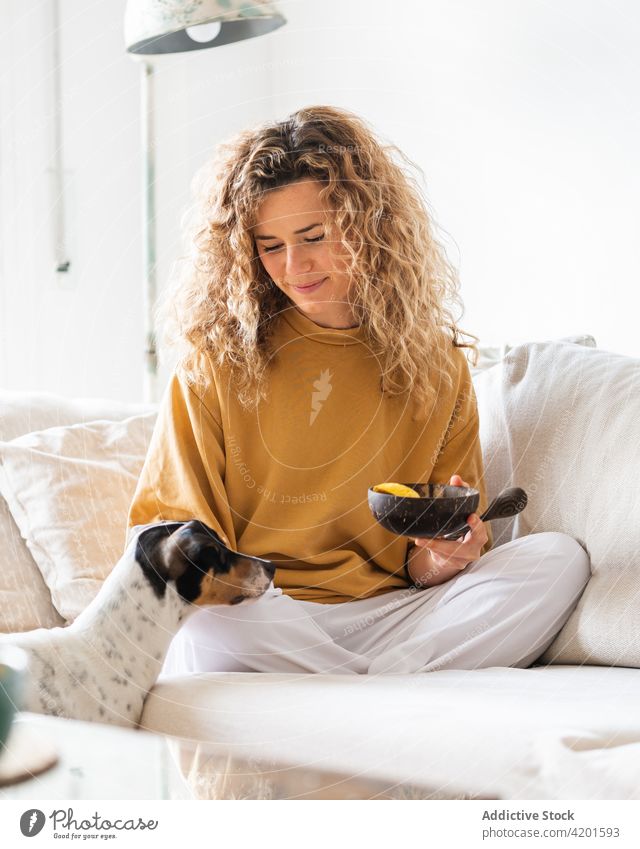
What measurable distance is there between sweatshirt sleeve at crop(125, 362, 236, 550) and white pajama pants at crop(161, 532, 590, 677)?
100mm

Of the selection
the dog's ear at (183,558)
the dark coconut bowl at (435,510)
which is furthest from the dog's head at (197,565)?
the dark coconut bowl at (435,510)

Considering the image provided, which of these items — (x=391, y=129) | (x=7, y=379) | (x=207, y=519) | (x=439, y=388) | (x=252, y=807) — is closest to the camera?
(x=252, y=807)

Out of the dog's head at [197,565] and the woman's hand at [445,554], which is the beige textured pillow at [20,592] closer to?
the dog's head at [197,565]

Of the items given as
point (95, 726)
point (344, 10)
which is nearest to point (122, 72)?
point (344, 10)

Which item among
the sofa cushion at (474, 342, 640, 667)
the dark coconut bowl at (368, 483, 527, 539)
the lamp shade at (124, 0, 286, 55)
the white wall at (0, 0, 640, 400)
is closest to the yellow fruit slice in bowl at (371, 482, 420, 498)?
the dark coconut bowl at (368, 483, 527, 539)

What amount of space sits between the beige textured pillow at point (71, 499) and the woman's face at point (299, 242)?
378 mm

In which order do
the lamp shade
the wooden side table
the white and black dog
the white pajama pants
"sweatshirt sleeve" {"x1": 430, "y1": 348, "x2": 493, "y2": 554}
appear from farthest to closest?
the lamp shade < "sweatshirt sleeve" {"x1": 430, "y1": 348, "x2": 493, "y2": 554} < the white pajama pants < the white and black dog < the wooden side table

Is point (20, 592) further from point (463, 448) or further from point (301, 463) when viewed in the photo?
point (463, 448)

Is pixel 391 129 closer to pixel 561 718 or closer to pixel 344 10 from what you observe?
pixel 344 10

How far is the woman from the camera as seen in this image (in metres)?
1.00

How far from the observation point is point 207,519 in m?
0.98

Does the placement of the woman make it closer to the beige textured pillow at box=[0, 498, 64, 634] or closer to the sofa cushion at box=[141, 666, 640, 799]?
the sofa cushion at box=[141, 666, 640, 799]

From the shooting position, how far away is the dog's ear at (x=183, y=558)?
89 centimetres

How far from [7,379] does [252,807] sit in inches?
52.2
